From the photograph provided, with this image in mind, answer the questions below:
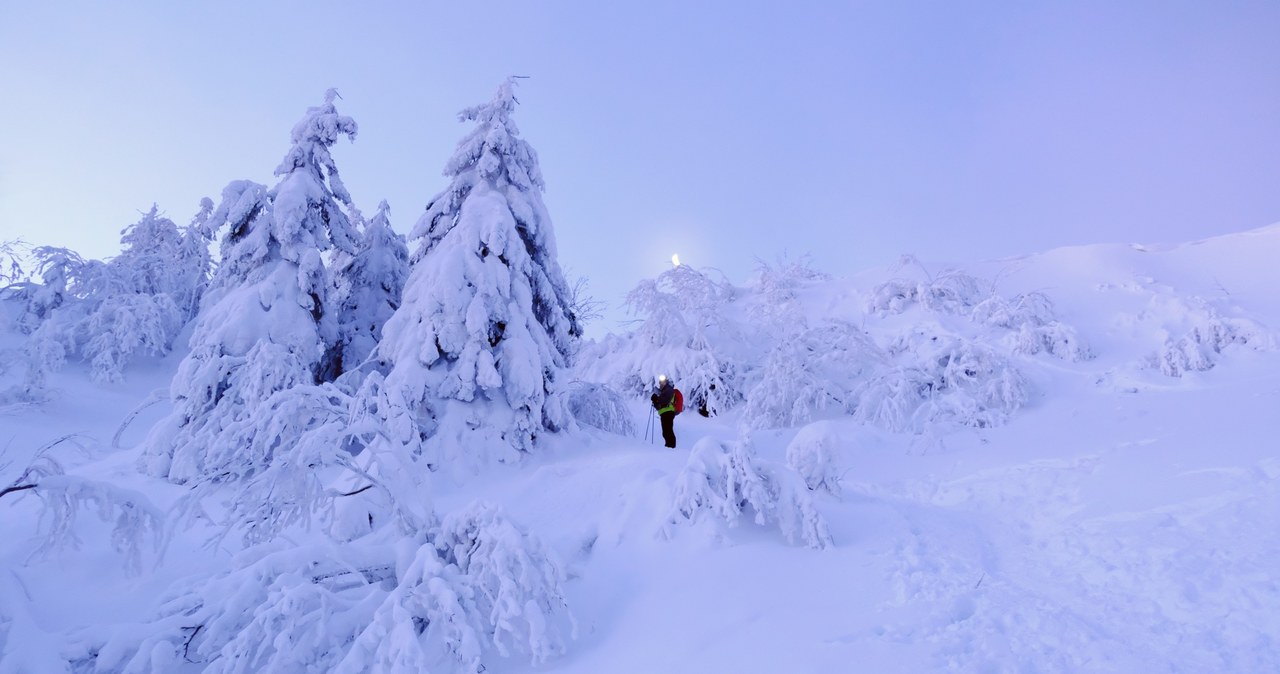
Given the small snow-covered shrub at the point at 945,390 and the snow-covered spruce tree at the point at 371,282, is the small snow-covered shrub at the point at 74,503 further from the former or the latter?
the small snow-covered shrub at the point at 945,390

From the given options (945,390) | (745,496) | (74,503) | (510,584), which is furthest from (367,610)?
(945,390)

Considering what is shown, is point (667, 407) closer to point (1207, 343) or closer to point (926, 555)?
point (926, 555)

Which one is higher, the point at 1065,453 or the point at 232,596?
the point at 232,596

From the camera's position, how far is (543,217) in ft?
39.1

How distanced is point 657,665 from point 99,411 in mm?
22360

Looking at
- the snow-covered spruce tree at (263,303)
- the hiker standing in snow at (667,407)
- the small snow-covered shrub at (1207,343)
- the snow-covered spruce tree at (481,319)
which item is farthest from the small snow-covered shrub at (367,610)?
the small snow-covered shrub at (1207,343)

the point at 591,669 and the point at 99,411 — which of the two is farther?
the point at 99,411

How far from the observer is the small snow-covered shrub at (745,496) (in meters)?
6.00

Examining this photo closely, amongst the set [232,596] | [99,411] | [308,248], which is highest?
[308,248]

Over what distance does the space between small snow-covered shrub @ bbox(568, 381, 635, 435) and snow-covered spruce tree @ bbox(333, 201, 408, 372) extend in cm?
501

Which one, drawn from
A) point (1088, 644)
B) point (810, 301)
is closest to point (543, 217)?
point (1088, 644)

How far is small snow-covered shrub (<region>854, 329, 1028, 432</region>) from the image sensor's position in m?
12.3

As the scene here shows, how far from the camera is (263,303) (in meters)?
11.4

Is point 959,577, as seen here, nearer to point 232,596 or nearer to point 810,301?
point 232,596
